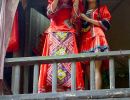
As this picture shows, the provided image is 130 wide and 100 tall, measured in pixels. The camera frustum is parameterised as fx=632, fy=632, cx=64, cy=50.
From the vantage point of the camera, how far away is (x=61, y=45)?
767 centimetres

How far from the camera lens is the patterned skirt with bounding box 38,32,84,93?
7532mm

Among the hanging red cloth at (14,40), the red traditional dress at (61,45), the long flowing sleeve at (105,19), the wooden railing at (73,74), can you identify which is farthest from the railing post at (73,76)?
the hanging red cloth at (14,40)

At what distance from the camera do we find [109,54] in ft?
23.3

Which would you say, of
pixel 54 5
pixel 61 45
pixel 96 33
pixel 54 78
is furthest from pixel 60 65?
pixel 54 5

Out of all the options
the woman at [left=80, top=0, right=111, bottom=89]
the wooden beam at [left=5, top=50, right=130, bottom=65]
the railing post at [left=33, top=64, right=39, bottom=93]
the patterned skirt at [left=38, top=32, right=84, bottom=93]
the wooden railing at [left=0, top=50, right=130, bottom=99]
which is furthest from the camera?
the woman at [left=80, top=0, right=111, bottom=89]

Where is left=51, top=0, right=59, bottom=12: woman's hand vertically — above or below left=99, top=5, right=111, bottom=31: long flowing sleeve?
above

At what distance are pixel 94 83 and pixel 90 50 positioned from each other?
710mm

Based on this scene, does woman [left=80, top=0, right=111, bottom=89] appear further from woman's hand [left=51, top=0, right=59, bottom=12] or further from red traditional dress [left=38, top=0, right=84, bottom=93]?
woman's hand [left=51, top=0, right=59, bottom=12]

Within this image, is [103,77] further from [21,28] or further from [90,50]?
[21,28]

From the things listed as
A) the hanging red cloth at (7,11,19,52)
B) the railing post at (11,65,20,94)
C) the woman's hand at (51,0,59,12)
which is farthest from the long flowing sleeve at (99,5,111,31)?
the railing post at (11,65,20,94)

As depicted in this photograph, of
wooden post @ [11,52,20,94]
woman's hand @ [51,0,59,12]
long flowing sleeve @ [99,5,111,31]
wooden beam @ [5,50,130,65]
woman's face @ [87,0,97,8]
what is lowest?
wooden post @ [11,52,20,94]

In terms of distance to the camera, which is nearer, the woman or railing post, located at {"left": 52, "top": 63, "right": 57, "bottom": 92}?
railing post, located at {"left": 52, "top": 63, "right": 57, "bottom": 92}

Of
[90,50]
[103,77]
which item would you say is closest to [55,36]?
[90,50]

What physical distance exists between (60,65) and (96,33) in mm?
596
